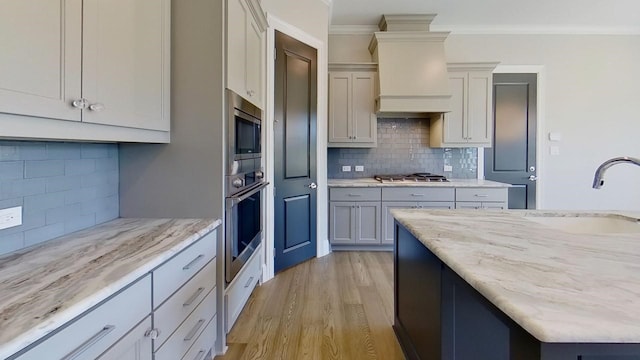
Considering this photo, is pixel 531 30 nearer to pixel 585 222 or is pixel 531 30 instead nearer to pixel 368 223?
pixel 368 223

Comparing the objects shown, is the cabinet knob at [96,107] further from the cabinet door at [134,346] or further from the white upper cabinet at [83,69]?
the cabinet door at [134,346]

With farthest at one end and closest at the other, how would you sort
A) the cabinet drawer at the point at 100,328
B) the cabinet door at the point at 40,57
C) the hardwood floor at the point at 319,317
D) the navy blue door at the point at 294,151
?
the navy blue door at the point at 294,151 < the hardwood floor at the point at 319,317 < the cabinet door at the point at 40,57 < the cabinet drawer at the point at 100,328

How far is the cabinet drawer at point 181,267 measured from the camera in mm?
1400

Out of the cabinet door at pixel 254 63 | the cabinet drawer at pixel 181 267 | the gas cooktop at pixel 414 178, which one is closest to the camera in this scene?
the cabinet drawer at pixel 181 267

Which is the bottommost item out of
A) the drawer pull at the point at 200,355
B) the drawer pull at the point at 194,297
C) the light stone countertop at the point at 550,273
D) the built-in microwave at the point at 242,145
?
the drawer pull at the point at 200,355

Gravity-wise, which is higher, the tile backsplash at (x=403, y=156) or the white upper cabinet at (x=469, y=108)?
the white upper cabinet at (x=469, y=108)

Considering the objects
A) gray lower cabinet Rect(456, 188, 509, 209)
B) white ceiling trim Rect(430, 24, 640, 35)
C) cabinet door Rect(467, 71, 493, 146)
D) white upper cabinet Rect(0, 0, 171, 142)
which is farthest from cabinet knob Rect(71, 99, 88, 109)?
white ceiling trim Rect(430, 24, 640, 35)

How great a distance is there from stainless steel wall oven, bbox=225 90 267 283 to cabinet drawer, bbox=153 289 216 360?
24 cm

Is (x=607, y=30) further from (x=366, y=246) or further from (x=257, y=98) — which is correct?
(x=257, y=98)

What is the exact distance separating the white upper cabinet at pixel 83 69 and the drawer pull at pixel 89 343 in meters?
0.61

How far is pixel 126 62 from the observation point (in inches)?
63.1

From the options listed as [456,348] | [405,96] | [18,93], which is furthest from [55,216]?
[405,96]

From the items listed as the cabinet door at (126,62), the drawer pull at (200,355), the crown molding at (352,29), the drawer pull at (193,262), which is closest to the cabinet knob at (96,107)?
the cabinet door at (126,62)

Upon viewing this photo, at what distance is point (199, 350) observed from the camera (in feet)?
6.15
